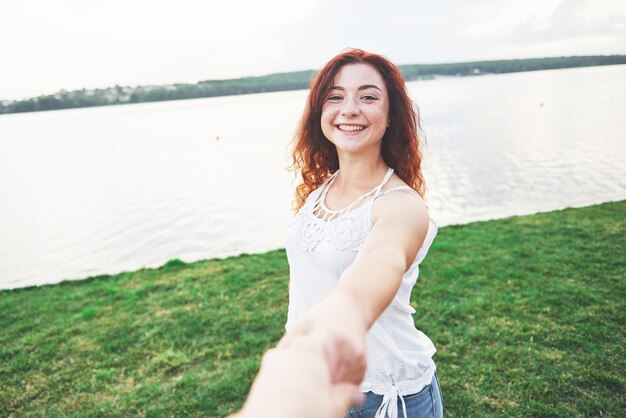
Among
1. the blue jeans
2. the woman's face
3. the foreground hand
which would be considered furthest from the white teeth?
the foreground hand

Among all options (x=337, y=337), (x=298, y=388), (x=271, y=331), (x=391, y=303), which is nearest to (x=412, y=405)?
(x=391, y=303)

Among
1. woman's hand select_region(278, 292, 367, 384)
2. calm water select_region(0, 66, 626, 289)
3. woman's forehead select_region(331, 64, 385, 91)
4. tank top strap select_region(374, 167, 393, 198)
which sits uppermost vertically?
woman's forehead select_region(331, 64, 385, 91)

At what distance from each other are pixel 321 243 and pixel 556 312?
455 cm

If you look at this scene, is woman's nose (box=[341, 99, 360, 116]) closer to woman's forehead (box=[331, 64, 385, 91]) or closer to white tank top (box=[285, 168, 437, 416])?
woman's forehead (box=[331, 64, 385, 91])

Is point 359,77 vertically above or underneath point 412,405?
above

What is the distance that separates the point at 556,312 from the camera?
5.12 meters

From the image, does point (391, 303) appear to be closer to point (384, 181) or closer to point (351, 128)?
point (384, 181)

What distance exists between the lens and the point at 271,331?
539cm

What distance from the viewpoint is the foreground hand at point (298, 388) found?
68 cm

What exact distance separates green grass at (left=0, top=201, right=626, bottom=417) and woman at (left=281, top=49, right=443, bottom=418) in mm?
2330

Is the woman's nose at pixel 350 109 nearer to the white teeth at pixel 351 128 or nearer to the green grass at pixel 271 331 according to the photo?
the white teeth at pixel 351 128

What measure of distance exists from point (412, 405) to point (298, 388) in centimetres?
147

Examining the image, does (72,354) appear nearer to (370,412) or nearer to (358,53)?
(370,412)

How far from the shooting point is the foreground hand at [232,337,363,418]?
0.68 m
